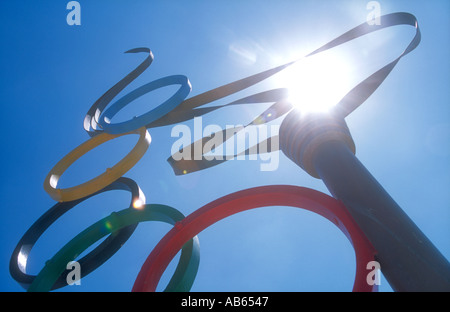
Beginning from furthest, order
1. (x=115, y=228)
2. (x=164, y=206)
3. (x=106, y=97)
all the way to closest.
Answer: (x=106, y=97)
(x=115, y=228)
(x=164, y=206)

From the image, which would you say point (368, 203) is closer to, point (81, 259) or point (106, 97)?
point (81, 259)

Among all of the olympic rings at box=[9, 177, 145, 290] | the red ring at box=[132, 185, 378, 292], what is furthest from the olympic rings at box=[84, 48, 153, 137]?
the red ring at box=[132, 185, 378, 292]

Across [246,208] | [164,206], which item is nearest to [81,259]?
[164,206]

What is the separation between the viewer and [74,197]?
7.67m

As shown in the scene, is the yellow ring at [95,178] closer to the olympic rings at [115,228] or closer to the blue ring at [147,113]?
the blue ring at [147,113]

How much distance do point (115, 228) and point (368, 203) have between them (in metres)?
4.93

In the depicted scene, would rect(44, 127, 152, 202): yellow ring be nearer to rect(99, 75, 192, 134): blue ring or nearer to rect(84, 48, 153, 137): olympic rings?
rect(99, 75, 192, 134): blue ring

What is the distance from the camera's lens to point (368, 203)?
5.13 meters

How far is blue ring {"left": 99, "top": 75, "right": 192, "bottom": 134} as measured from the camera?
7965 mm

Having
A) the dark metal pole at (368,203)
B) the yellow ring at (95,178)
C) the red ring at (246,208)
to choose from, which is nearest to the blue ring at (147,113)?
the yellow ring at (95,178)

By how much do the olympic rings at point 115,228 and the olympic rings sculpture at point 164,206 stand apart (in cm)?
2
